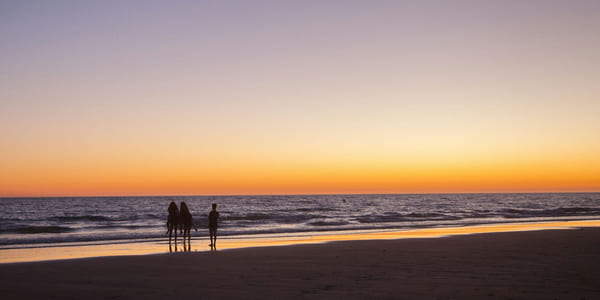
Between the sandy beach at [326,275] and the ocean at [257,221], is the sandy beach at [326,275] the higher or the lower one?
the higher one

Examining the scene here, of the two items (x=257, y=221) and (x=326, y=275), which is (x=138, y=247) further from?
(x=257, y=221)

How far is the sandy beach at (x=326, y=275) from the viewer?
A: 852cm

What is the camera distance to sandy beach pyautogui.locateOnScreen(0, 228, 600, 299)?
336 inches

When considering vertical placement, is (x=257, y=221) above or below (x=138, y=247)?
below

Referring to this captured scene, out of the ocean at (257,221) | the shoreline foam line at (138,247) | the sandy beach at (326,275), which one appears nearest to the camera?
the sandy beach at (326,275)

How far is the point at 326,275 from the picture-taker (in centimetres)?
1038

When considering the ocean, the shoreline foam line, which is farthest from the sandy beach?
the ocean

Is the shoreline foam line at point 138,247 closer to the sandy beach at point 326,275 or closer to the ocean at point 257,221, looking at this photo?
the ocean at point 257,221

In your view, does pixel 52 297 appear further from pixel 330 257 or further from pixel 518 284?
pixel 518 284

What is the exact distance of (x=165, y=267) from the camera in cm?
1216

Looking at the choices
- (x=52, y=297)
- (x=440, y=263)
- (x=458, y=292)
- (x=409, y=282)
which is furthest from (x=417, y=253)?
(x=52, y=297)

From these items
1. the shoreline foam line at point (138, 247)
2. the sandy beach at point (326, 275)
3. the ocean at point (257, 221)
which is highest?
the sandy beach at point (326, 275)

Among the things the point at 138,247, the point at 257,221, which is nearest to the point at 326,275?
the point at 138,247

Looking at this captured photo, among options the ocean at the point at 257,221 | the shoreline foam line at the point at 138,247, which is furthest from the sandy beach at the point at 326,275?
the ocean at the point at 257,221
